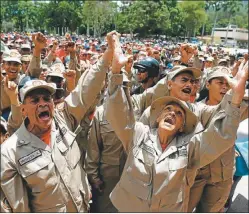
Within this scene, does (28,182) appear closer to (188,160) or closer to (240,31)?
(188,160)

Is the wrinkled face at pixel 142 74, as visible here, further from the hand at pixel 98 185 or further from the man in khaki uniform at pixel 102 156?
the hand at pixel 98 185

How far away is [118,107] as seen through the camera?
2.09 metres

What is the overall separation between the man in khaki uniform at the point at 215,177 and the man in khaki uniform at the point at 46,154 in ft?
3.66

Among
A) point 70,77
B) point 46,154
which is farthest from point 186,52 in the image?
point 46,154

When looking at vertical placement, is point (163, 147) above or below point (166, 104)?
below

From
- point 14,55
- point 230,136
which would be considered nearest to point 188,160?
point 230,136

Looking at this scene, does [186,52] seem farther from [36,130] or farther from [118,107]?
[36,130]

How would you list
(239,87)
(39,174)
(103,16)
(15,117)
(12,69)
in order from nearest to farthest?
1. (239,87)
2. (39,174)
3. (15,117)
4. (12,69)
5. (103,16)

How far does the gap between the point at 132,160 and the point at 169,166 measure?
264 millimetres

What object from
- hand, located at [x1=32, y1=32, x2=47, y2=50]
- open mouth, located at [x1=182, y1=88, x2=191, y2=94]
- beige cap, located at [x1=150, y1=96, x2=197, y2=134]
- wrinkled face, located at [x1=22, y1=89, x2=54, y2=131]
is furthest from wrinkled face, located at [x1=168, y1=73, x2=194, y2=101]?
hand, located at [x1=32, y1=32, x2=47, y2=50]

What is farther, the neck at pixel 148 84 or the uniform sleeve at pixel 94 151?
the neck at pixel 148 84

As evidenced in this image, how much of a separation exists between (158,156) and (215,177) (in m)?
1.05

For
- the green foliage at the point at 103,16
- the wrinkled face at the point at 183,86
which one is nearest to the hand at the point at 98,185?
the wrinkled face at the point at 183,86

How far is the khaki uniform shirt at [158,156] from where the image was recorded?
2.10 metres
